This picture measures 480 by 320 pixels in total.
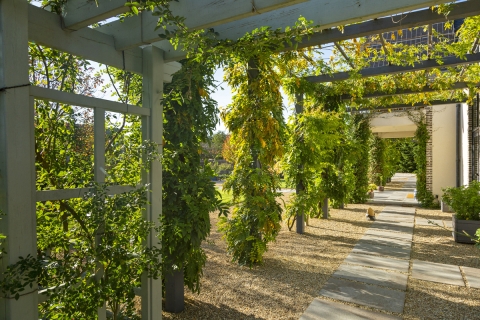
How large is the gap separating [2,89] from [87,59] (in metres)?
0.72

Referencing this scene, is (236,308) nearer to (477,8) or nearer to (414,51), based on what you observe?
(477,8)

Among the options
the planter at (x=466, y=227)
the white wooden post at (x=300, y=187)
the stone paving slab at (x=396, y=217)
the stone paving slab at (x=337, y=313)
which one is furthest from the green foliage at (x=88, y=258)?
the stone paving slab at (x=396, y=217)

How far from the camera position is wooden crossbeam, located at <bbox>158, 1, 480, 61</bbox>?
287 centimetres

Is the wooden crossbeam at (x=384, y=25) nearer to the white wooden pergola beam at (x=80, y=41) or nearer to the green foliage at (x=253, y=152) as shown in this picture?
the white wooden pergola beam at (x=80, y=41)

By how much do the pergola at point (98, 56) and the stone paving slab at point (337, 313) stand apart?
4.62ft

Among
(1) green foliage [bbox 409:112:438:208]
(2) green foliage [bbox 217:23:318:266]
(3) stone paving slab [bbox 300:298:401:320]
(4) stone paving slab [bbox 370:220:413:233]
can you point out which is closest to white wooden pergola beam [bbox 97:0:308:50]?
(2) green foliage [bbox 217:23:318:266]

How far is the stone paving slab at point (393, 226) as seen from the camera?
290 inches

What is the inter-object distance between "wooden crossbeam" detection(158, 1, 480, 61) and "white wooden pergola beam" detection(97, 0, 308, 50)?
1.20 feet

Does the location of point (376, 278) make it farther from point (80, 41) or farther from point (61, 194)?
point (80, 41)

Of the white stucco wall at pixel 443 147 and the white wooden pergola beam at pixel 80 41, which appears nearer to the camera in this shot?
the white wooden pergola beam at pixel 80 41

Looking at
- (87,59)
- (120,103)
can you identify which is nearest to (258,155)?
(120,103)

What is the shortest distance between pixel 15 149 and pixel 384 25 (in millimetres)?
3568

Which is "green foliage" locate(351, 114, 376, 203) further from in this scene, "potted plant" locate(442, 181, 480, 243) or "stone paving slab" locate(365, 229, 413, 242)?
"potted plant" locate(442, 181, 480, 243)

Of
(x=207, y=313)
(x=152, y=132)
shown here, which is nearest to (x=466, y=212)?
(x=207, y=313)
